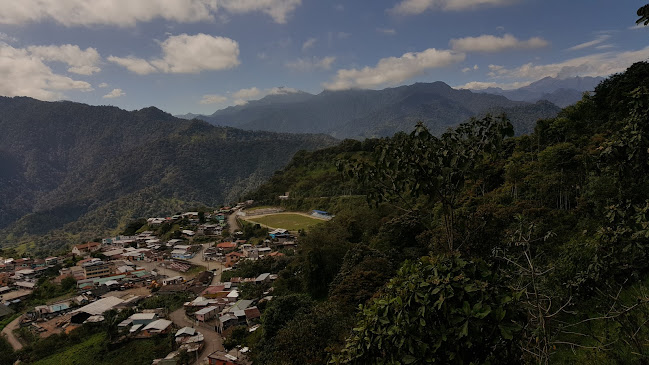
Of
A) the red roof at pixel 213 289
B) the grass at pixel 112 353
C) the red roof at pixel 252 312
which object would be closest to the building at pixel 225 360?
the red roof at pixel 252 312

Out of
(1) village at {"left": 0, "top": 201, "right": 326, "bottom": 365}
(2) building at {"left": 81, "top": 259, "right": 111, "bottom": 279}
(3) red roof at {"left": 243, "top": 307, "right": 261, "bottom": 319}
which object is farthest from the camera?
(2) building at {"left": 81, "top": 259, "right": 111, "bottom": 279}

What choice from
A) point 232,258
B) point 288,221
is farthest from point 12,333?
point 288,221

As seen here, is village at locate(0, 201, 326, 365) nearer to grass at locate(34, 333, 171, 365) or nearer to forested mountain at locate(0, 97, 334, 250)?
grass at locate(34, 333, 171, 365)

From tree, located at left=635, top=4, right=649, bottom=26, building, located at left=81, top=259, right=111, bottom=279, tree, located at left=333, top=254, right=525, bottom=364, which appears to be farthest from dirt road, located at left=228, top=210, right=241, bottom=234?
tree, located at left=635, top=4, right=649, bottom=26

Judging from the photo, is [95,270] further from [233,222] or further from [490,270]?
[490,270]

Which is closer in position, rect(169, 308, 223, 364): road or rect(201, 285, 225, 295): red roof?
rect(169, 308, 223, 364): road

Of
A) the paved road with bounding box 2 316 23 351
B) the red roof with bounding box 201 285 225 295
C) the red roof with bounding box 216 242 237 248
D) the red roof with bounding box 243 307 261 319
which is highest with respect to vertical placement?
the red roof with bounding box 243 307 261 319
